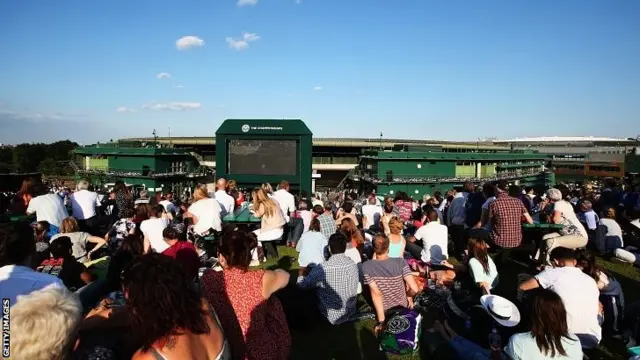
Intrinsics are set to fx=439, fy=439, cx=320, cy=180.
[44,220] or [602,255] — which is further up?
[44,220]

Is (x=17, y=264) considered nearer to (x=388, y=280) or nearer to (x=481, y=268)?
(x=388, y=280)

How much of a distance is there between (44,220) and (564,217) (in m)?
8.74

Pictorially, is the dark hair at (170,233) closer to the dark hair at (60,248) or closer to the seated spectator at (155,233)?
the dark hair at (60,248)

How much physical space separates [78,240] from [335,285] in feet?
13.0

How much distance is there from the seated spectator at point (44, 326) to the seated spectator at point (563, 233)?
562cm

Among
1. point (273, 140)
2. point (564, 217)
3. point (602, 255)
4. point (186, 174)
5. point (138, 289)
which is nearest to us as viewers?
point (138, 289)

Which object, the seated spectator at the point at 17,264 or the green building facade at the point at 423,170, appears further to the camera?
the green building facade at the point at 423,170

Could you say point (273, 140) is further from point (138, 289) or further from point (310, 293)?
point (138, 289)

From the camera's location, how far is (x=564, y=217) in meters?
7.64

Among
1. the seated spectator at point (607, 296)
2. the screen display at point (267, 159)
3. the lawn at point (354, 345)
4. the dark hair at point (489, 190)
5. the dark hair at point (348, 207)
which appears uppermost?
the screen display at point (267, 159)

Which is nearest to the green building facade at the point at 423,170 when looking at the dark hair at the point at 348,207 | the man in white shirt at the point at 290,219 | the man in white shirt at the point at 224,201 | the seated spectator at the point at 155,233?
the man in white shirt at the point at 290,219

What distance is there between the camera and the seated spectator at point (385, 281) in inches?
192

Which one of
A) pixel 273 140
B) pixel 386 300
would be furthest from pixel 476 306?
pixel 273 140

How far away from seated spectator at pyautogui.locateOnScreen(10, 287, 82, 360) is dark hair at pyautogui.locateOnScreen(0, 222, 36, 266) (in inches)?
55.0
